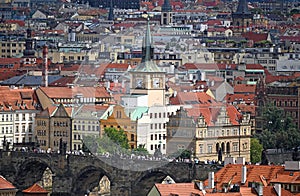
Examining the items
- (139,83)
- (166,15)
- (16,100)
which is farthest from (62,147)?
(166,15)

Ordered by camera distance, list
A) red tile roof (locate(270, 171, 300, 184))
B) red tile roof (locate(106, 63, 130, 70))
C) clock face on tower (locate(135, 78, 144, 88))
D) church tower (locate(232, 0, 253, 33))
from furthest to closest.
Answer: church tower (locate(232, 0, 253, 33)) < red tile roof (locate(106, 63, 130, 70)) < clock face on tower (locate(135, 78, 144, 88)) < red tile roof (locate(270, 171, 300, 184))

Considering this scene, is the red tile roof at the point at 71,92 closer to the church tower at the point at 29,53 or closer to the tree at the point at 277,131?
the tree at the point at 277,131

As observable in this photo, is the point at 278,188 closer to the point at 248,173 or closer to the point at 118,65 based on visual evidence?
the point at 248,173

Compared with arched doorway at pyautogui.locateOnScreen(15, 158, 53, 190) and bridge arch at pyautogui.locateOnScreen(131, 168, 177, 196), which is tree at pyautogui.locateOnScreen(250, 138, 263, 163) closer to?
bridge arch at pyautogui.locateOnScreen(131, 168, 177, 196)

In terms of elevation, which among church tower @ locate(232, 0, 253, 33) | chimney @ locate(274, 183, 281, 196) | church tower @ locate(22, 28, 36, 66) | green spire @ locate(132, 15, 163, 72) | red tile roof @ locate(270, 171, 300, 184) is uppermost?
chimney @ locate(274, 183, 281, 196)

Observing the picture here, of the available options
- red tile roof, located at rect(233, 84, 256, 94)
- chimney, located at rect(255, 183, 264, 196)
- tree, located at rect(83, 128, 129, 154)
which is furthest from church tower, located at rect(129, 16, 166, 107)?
chimney, located at rect(255, 183, 264, 196)

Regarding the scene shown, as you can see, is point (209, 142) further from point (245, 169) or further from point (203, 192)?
point (203, 192)

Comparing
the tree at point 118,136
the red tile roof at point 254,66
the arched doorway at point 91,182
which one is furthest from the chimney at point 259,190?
the red tile roof at point 254,66
